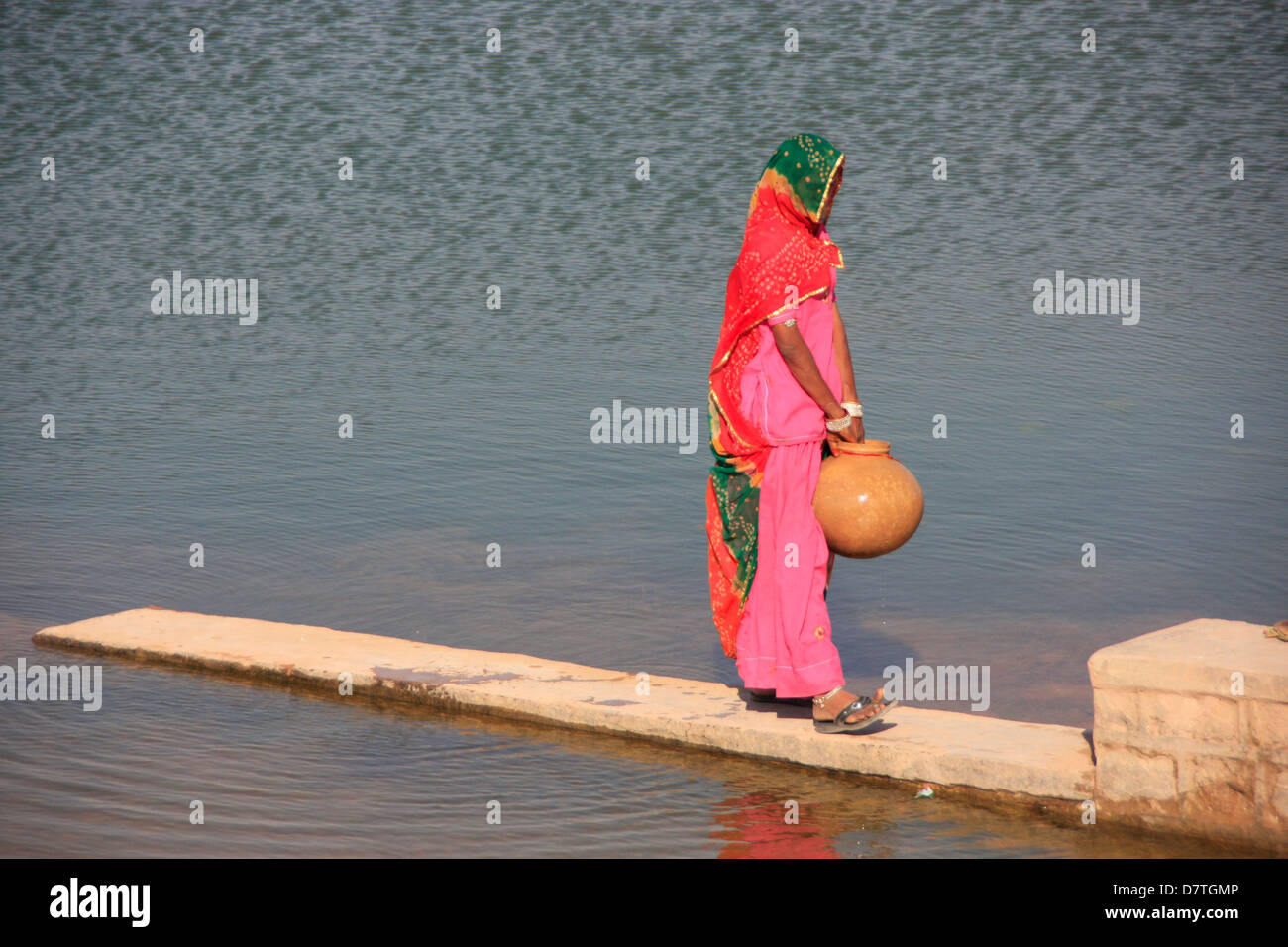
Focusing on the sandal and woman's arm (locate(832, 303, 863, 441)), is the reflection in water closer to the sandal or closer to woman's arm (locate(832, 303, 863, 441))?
the sandal

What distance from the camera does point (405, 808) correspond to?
4.75m

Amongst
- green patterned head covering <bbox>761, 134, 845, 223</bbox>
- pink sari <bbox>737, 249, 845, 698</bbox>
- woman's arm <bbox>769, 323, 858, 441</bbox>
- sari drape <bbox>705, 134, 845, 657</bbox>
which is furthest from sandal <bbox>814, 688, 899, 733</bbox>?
green patterned head covering <bbox>761, 134, 845, 223</bbox>

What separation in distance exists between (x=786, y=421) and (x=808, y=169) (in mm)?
766

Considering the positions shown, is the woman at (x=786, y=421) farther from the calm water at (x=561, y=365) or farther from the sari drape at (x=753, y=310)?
the calm water at (x=561, y=365)

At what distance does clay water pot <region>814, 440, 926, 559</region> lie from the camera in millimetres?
4820

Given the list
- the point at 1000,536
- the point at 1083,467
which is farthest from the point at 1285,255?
the point at 1000,536

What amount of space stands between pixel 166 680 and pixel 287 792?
1.20m

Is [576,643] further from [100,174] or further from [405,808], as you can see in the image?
[100,174]

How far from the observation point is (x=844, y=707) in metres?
4.92

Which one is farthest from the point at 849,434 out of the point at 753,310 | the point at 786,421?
the point at 753,310

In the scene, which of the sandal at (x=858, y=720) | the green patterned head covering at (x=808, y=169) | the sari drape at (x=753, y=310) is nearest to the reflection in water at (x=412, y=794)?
the sandal at (x=858, y=720)

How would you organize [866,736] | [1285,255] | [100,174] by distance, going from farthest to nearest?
[100,174], [1285,255], [866,736]

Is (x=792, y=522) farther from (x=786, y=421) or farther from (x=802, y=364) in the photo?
(x=802, y=364)

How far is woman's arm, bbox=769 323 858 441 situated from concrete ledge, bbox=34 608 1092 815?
1.04 meters
